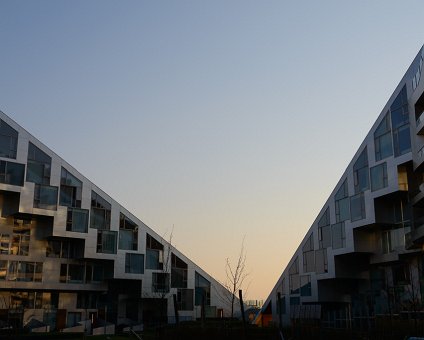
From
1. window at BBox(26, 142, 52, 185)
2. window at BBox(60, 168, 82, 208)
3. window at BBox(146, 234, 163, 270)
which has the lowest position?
window at BBox(146, 234, 163, 270)

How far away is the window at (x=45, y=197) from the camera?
54438 millimetres

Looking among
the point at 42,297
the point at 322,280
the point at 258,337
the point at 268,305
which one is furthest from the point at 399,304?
the point at 42,297

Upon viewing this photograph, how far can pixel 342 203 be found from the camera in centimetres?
5100

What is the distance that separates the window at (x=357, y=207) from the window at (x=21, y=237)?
29656 mm

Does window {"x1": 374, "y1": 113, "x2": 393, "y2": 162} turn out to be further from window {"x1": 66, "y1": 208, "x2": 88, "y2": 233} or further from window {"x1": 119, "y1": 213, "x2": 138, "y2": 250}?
window {"x1": 66, "y1": 208, "x2": 88, "y2": 233}

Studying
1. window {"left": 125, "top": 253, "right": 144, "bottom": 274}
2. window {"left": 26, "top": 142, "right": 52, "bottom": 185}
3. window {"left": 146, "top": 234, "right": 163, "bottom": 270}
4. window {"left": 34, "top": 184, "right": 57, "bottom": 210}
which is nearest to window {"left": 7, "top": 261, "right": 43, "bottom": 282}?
window {"left": 34, "top": 184, "right": 57, "bottom": 210}

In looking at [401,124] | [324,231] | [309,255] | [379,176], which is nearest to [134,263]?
[309,255]

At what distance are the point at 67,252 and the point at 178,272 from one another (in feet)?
42.6

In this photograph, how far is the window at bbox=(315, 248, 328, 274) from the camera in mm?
52906

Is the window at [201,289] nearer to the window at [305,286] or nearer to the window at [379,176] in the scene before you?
the window at [305,286]

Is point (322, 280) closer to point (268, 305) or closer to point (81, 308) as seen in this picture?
point (268, 305)

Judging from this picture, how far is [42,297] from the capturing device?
56.8 m

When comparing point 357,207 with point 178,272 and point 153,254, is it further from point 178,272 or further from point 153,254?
point 178,272

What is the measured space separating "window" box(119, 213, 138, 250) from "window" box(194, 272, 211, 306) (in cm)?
955
